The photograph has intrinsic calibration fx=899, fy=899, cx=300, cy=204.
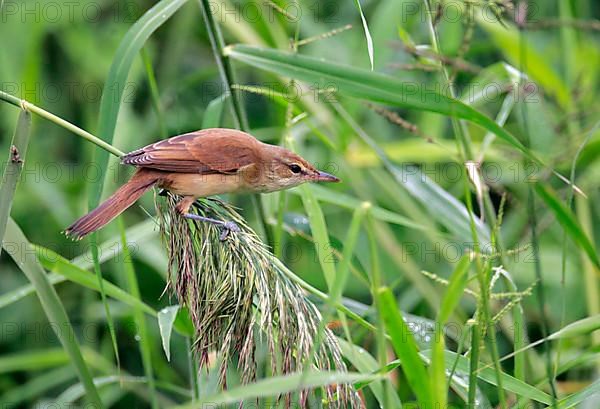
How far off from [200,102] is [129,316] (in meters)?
1.40

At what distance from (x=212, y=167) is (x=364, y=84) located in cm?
63

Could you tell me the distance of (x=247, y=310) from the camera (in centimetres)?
194

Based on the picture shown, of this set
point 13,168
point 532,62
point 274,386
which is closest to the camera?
point 274,386

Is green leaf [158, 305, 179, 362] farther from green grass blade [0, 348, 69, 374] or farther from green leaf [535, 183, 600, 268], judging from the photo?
green grass blade [0, 348, 69, 374]

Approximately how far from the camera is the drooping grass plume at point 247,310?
1862 mm

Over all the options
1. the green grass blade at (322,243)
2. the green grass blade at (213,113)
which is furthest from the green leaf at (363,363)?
the green grass blade at (213,113)

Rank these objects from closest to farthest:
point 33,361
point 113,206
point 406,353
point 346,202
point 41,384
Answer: point 406,353, point 113,206, point 346,202, point 33,361, point 41,384

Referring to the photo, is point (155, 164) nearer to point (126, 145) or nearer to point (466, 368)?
point (466, 368)

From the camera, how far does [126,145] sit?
445 cm

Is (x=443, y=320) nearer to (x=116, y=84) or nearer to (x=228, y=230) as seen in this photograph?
(x=228, y=230)

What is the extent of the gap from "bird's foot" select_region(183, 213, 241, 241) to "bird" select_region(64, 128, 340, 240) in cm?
24

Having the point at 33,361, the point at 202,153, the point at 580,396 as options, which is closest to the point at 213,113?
the point at 202,153

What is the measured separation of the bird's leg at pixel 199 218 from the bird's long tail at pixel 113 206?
0.57ft

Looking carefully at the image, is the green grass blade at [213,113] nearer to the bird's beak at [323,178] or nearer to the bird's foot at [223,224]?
the bird's beak at [323,178]
